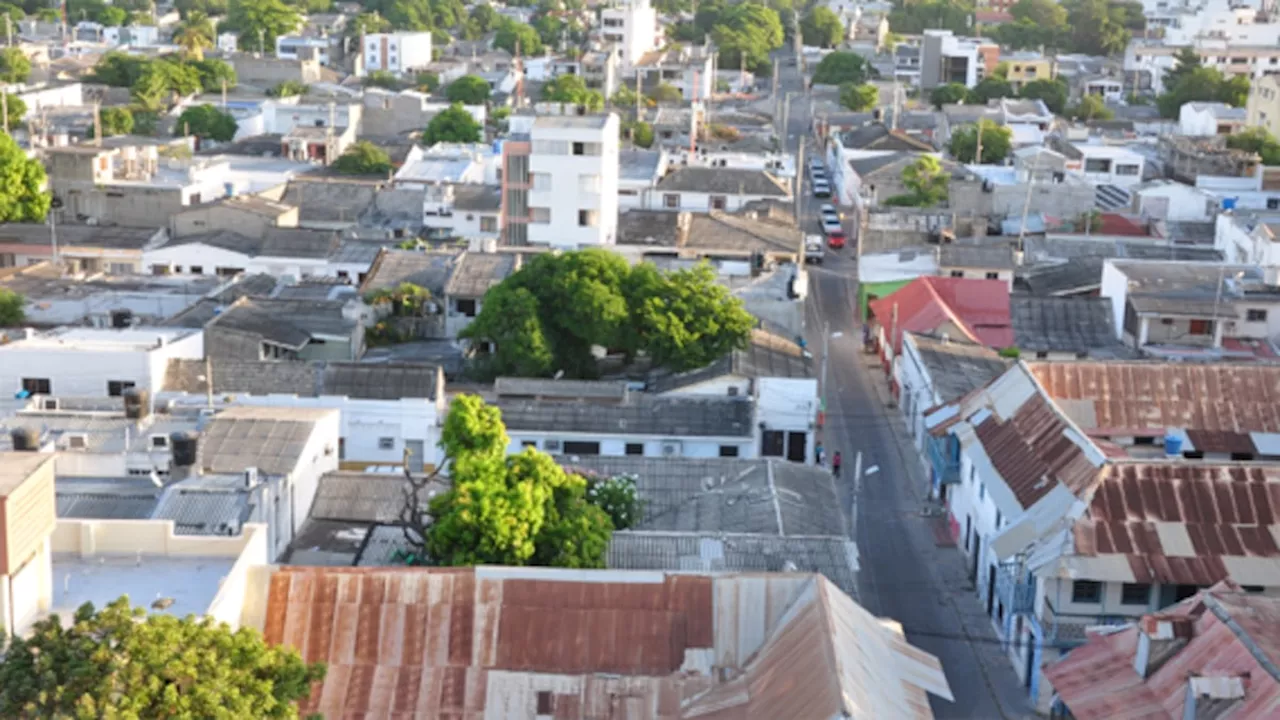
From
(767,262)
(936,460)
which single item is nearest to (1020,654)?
(936,460)

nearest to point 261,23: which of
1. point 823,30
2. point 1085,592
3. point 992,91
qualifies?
point 823,30

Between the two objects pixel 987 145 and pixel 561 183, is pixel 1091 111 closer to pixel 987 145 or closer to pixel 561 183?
pixel 987 145

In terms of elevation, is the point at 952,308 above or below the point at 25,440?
below

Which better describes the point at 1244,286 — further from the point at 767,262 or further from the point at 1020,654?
the point at 1020,654

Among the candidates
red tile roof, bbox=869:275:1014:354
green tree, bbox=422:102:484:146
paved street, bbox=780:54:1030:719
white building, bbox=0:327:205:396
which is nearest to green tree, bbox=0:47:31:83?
green tree, bbox=422:102:484:146

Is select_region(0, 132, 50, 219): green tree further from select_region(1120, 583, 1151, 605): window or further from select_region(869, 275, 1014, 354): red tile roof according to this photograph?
select_region(1120, 583, 1151, 605): window

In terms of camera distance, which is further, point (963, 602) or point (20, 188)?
point (20, 188)
